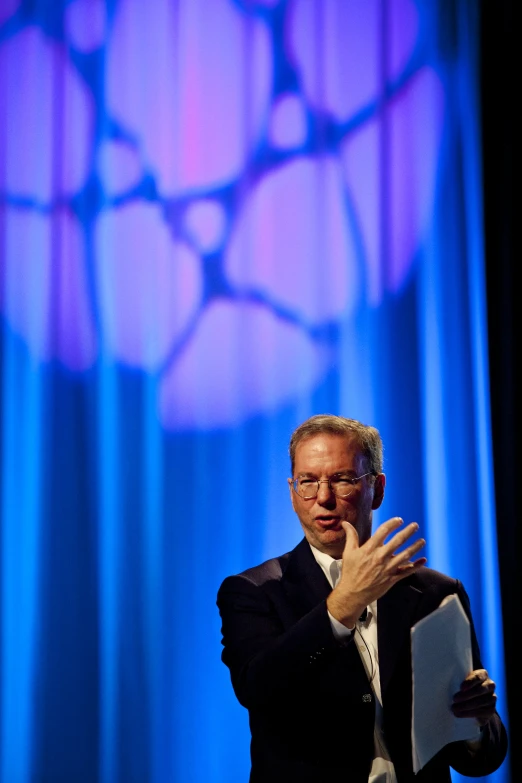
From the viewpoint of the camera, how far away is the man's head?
1.96m

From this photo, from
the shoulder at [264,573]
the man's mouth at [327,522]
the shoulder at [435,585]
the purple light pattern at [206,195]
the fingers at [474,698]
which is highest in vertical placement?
the purple light pattern at [206,195]

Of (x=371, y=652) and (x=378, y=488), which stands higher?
(x=378, y=488)

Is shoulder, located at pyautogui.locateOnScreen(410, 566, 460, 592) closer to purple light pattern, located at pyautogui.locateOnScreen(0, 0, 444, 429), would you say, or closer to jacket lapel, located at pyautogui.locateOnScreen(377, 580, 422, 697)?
jacket lapel, located at pyautogui.locateOnScreen(377, 580, 422, 697)

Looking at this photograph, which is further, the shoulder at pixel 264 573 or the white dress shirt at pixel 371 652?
the shoulder at pixel 264 573

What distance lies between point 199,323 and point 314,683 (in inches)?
68.4

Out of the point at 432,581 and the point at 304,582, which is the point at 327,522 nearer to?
the point at 304,582

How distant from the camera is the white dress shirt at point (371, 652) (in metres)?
1.77

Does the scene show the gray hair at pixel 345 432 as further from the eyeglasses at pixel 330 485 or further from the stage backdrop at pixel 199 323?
the stage backdrop at pixel 199 323

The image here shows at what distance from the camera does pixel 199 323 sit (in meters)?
3.26

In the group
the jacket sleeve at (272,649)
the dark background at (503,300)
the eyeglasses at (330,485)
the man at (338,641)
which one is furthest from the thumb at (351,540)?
the dark background at (503,300)

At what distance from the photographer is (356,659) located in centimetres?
182

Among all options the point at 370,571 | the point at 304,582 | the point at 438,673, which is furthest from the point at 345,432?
the point at 438,673

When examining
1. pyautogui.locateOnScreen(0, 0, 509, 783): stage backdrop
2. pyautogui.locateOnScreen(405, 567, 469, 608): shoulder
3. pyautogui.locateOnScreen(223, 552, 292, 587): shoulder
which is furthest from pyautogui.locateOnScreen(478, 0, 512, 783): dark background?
pyautogui.locateOnScreen(223, 552, 292, 587): shoulder

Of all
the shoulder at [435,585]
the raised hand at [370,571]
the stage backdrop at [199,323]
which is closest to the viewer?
the raised hand at [370,571]
